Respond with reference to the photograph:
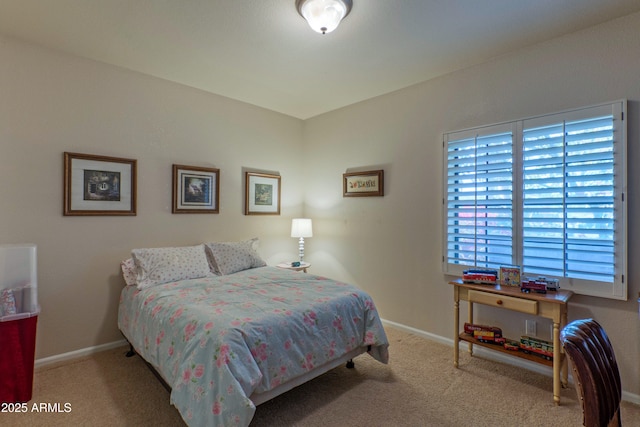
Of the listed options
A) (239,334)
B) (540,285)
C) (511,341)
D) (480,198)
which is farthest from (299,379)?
(480,198)

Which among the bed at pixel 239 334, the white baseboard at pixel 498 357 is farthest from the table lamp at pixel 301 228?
the white baseboard at pixel 498 357

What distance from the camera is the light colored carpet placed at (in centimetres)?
196

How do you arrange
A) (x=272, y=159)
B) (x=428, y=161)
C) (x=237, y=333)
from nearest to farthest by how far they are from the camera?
(x=237, y=333), (x=428, y=161), (x=272, y=159)

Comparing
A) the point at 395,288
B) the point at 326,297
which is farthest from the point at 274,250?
the point at 326,297

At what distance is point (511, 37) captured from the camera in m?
2.45

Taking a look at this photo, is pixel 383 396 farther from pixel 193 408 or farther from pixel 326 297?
pixel 193 408

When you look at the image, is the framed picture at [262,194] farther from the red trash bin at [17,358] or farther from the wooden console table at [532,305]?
the wooden console table at [532,305]

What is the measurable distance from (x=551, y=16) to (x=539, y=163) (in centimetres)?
104

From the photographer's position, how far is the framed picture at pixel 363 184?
3.63 m

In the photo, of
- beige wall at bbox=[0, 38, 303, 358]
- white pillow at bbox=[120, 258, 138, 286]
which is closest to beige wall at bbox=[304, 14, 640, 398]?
beige wall at bbox=[0, 38, 303, 358]

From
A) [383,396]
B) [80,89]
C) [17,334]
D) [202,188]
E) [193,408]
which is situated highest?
[80,89]

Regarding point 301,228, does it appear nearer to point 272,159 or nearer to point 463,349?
point 272,159

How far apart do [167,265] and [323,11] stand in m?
2.41

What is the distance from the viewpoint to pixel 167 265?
9.25ft
